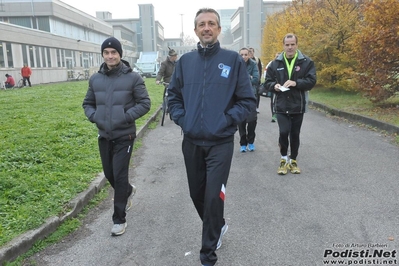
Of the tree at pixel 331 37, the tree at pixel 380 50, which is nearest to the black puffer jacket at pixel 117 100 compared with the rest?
the tree at pixel 380 50

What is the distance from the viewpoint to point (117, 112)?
13.1 ft

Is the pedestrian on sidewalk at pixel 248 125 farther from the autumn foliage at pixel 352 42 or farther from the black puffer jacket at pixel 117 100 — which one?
the autumn foliage at pixel 352 42

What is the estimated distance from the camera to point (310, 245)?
3.65m

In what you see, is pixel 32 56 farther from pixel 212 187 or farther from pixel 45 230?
pixel 212 187

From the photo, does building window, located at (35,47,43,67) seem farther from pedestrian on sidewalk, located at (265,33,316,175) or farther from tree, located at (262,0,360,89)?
pedestrian on sidewalk, located at (265,33,316,175)

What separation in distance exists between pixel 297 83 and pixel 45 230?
13.1 feet

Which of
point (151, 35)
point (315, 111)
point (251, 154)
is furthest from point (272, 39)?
point (151, 35)

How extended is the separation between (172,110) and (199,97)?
359mm

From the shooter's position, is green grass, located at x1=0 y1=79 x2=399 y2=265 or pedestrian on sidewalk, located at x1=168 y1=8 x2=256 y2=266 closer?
pedestrian on sidewalk, located at x1=168 y1=8 x2=256 y2=266

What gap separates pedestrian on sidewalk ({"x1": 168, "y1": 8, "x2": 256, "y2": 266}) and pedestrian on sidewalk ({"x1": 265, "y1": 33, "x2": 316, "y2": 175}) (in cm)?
254

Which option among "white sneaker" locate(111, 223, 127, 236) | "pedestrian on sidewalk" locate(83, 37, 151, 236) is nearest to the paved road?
"white sneaker" locate(111, 223, 127, 236)

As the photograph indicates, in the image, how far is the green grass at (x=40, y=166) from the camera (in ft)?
13.7

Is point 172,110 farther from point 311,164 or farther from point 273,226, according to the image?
point 311,164

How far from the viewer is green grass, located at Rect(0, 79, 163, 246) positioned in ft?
13.7
